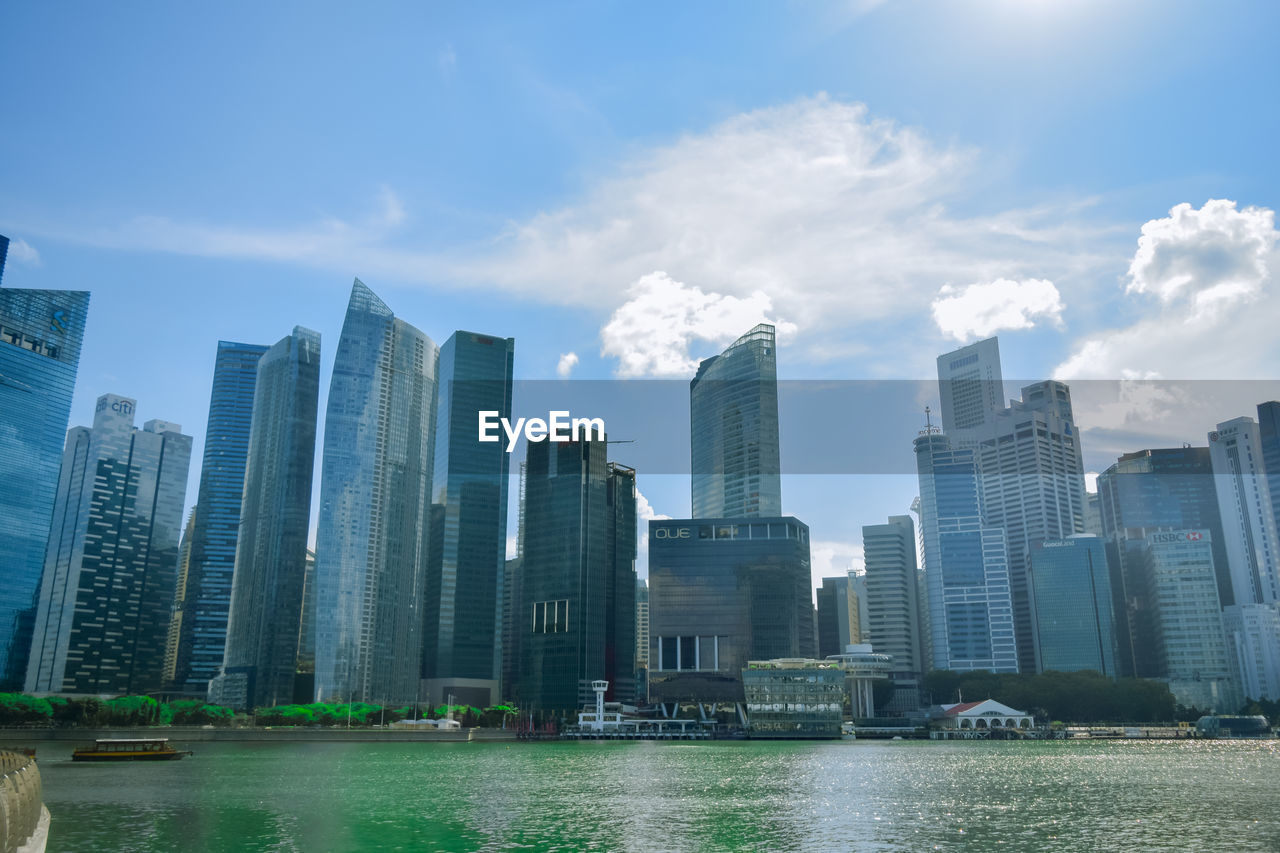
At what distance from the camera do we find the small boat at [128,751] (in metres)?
120

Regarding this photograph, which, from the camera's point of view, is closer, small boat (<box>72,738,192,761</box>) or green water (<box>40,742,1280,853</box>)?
green water (<box>40,742,1280,853</box>)

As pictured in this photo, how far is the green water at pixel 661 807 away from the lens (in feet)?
171

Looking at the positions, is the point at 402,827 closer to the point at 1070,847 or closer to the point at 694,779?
the point at 1070,847

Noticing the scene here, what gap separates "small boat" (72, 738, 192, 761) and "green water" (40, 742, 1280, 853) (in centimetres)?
386

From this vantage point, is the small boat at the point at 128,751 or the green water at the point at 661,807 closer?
the green water at the point at 661,807

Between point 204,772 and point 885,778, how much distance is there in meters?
71.8

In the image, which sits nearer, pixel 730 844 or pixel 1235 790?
pixel 730 844

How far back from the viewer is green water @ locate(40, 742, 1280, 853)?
5225 centimetres

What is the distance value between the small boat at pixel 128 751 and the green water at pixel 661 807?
386 centimetres

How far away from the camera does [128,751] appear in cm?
12425

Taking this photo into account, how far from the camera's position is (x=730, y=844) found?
167 ft

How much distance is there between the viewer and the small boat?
395ft

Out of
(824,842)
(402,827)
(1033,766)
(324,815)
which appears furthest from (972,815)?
(1033,766)

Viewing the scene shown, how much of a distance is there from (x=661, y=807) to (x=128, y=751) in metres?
88.3
